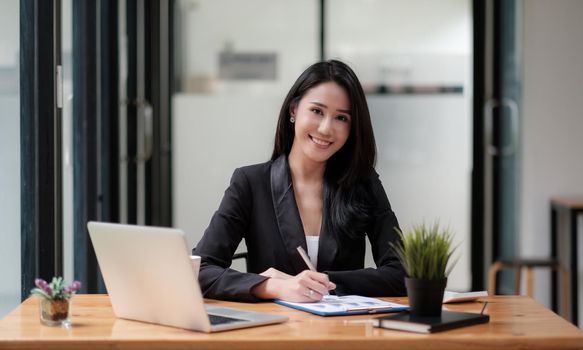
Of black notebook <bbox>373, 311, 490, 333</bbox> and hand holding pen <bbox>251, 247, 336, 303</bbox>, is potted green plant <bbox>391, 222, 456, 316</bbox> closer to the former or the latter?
black notebook <bbox>373, 311, 490, 333</bbox>

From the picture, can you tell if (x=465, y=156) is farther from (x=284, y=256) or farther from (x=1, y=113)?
(x=1, y=113)

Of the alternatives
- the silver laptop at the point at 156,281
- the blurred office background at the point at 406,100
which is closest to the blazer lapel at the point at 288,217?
the silver laptop at the point at 156,281

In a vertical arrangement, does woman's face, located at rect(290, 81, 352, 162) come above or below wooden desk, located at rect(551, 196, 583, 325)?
above

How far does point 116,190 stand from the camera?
4.18 m

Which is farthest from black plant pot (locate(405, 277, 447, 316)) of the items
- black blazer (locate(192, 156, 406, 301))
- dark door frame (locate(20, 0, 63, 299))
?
dark door frame (locate(20, 0, 63, 299))

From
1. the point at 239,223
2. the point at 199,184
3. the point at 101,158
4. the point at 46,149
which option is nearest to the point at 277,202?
the point at 239,223

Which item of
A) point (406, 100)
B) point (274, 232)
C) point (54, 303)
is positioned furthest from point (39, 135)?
point (406, 100)

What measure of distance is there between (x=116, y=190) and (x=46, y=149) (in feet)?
4.49

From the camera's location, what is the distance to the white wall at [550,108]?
16.0 feet

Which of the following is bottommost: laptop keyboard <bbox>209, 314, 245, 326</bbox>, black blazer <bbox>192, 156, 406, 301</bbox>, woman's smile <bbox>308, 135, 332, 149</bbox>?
laptop keyboard <bbox>209, 314, 245, 326</bbox>

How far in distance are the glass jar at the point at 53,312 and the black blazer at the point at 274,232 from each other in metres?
0.64

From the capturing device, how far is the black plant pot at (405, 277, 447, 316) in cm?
178

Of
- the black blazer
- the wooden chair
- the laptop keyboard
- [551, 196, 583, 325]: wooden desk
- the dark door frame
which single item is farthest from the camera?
the wooden chair

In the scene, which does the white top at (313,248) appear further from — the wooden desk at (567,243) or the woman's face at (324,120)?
the wooden desk at (567,243)
